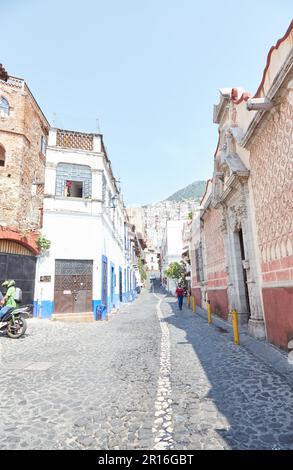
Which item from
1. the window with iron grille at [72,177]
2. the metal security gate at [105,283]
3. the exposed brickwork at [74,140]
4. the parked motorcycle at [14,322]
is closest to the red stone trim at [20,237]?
the window with iron grille at [72,177]

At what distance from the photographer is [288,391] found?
383 cm

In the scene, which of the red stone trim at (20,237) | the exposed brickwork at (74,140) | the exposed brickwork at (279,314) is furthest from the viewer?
the exposed brickwork at (74,140)

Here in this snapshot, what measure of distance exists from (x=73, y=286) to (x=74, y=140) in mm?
8512

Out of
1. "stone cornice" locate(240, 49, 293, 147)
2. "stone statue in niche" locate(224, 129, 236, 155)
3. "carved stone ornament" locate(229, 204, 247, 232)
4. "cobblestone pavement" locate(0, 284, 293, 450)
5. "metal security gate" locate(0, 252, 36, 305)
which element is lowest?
"cobblestone pavement" locate(0, 284, 293, 450)

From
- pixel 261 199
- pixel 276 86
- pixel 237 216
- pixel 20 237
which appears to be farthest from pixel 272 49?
pixel 20 237

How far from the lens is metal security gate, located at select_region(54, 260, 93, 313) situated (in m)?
12.9

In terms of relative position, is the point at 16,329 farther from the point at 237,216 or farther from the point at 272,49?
the point at 272,49

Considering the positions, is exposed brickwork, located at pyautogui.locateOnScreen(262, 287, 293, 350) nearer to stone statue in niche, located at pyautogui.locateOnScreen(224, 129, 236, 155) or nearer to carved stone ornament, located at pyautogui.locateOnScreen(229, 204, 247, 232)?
carved stone ornament, located at pyautogui.locateOnScreen(229, 204, 247, 232)

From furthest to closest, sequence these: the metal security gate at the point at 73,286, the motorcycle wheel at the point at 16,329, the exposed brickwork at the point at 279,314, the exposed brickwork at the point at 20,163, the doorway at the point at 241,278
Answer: the exposed brickwork at the point at 20,163 → the metal security gate at the point at 73,286 → the doorway at the point at 241,278 → the motorcycle wheel at the point at 16,329 → the exposed brickwork at the point at 279,314

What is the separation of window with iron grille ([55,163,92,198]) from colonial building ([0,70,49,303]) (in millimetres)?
2057

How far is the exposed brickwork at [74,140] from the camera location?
47.3 feet

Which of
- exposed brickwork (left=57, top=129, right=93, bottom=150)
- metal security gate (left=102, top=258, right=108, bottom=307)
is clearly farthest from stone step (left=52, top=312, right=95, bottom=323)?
exposed brickwork (left=57, top=129, right=93, bottom=150)

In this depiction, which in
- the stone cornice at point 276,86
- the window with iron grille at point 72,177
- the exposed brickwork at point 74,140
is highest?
the exposed brickwork at point 74,140

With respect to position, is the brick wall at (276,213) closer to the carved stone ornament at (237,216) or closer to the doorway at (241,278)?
the carved stone ornament at (237,216)
